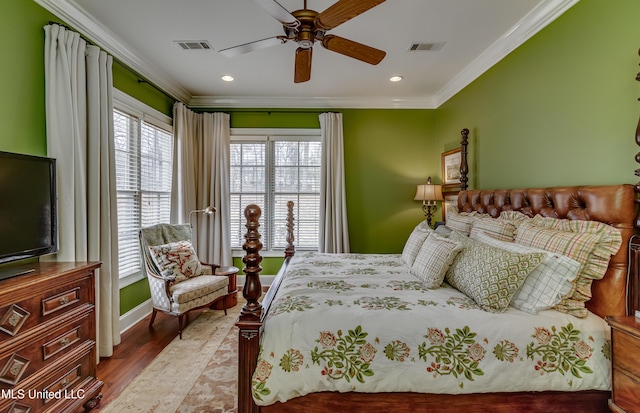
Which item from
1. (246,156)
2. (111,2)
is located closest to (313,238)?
(246,156)

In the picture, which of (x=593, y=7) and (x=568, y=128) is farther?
(x=568, y=128)

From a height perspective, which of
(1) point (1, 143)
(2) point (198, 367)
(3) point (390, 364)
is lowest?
(2) point (198, 367)

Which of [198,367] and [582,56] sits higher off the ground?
[582,56]

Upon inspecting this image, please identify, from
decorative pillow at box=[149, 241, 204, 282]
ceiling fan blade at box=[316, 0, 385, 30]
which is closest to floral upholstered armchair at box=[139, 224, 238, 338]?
decorative pillow at box=[149, 241, 204, 282]

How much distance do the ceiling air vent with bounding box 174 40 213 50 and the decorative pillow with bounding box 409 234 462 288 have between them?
9.40 ft

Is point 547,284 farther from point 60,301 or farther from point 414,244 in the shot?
point 60,301

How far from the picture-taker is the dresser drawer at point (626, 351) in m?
1.36

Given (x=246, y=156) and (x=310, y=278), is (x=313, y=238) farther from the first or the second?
(x=310, y=278)

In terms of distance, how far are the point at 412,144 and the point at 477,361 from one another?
12.0 feet

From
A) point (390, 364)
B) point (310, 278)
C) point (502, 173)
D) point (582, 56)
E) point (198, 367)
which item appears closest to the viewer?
point (390, 364)

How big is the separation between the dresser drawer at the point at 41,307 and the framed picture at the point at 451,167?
13.1ft

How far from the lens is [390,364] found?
1.57 m

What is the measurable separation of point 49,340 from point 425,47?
3807 millimetres

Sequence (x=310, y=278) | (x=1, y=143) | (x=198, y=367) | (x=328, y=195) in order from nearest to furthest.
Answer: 1. (x=1, y=143)
2. (x=310, y=278)
3. (x=198, y=367)
4. (x=328, y=195)
